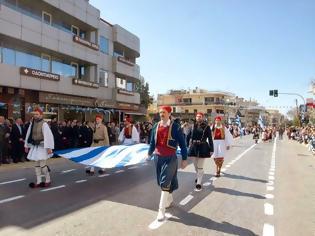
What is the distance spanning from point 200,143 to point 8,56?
55.7 feet

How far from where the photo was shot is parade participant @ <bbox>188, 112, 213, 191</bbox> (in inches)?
412

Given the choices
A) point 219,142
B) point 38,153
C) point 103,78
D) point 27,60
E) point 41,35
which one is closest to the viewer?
point 38,153

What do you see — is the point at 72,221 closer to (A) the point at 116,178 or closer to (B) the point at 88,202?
(B) the point at 88,202

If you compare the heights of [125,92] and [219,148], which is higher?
[125,92]

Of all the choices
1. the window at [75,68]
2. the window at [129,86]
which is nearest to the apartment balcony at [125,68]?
the window at [129,86]

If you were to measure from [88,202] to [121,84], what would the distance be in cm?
3202

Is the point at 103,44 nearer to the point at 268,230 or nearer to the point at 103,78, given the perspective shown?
the point at 103,78

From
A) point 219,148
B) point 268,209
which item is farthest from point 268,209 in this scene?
point 219,148

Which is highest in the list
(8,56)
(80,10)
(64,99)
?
(80,10)

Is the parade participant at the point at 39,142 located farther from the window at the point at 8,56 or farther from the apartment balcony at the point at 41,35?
the window at the point at 8,56

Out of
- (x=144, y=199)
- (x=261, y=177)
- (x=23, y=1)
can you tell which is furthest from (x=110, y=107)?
(x=144, y=199)

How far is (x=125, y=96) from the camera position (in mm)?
38969

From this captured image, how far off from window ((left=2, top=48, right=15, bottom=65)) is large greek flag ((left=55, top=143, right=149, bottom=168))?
14.0 metres

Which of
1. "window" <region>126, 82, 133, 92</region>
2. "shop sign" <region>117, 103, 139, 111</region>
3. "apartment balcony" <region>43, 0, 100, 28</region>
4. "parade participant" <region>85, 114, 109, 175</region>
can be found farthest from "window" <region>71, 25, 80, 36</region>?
"parade participant" <region>85, 114, 109, 175</region>
